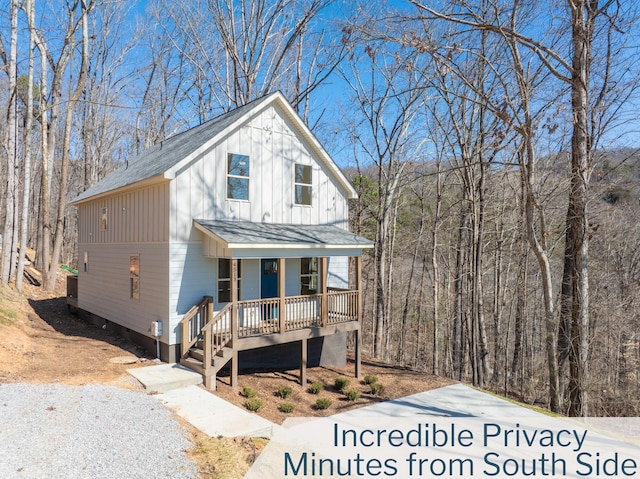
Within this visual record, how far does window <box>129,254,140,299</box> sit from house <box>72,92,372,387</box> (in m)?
0.05

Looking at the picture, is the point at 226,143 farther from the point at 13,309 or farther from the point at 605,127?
the point at 605,127

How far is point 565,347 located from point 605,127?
6.05 m

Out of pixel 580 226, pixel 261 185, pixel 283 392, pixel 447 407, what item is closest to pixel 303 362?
pixel 283 392

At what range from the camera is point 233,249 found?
924 cm

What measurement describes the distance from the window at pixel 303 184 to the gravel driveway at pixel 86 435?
704 cm

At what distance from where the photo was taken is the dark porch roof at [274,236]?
9217 mm

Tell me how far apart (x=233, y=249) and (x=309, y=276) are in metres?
3.78

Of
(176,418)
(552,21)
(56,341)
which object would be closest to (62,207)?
(56,341)

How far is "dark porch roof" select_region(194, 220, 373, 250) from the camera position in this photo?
9.22m

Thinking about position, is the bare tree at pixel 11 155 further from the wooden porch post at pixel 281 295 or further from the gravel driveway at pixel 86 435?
the wooden porch post at pixel 281 295

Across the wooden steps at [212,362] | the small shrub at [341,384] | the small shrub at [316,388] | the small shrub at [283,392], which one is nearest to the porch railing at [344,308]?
the small shrub at [341,384]

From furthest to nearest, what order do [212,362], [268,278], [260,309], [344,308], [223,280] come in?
1. [344,308]
2. [268,278]
3. [223,280]
4. [260,309]
5. [212,362]

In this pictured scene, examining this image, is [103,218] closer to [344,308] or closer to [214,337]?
[214,337]

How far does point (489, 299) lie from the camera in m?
22.0
